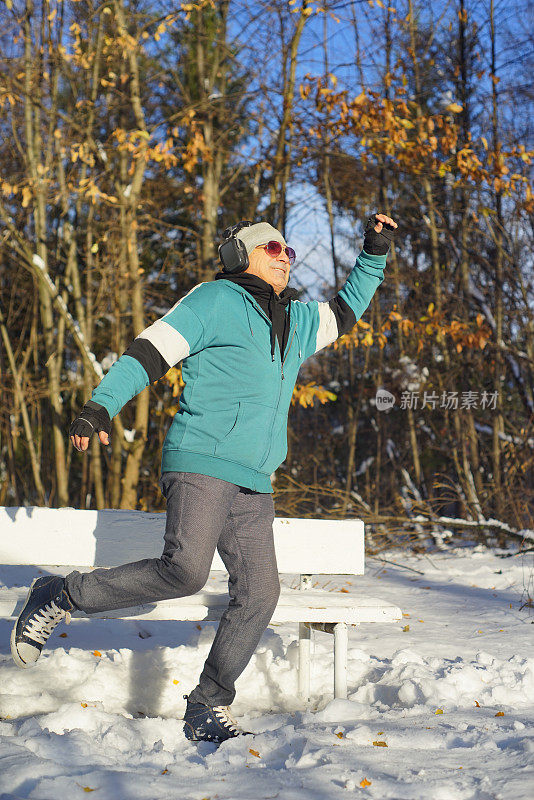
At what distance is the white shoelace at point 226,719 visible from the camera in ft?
8.36

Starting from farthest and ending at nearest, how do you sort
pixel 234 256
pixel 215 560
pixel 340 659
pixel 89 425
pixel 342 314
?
pixel 215 560, pixel 342 314, pixel 340 659, pixel 234 256, pixel 89 425

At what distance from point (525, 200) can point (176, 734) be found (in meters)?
5.95

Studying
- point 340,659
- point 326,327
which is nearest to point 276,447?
point 326,327

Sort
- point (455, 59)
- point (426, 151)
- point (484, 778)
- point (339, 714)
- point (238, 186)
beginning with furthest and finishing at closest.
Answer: point (238, 186)
point (455, 59)
point (426, 151)
point (339, 714)
point (484, 778)

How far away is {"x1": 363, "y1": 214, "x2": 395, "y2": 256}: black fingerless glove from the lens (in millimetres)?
3012

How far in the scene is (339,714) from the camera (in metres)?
2.77

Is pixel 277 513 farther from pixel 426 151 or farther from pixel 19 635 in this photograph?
pixel 19 635

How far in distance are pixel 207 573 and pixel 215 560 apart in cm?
66

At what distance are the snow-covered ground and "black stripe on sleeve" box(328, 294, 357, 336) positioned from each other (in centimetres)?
137

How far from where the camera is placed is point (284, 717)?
284cm

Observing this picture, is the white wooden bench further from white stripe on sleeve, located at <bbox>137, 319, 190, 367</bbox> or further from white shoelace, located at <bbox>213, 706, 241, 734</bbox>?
white stripe on sleeve, located at <bbox>137, 319, 190, 367</bbox>

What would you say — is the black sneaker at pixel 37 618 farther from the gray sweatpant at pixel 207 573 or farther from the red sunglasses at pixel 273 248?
the red sunglasses at pixel 273 248

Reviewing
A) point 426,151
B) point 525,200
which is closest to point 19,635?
point 426,151

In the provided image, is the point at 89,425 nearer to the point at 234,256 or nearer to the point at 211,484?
the point at 211,484
